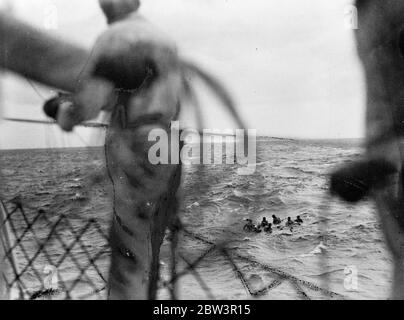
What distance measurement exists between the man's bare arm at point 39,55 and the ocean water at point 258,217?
45 centimetres

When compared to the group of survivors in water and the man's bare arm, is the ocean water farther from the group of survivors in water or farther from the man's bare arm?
the man's bare arm

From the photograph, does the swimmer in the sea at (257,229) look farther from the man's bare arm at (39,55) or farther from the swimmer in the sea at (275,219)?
the man's bare arm at (39,55)

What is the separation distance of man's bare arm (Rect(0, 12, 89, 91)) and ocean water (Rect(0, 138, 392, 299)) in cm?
45

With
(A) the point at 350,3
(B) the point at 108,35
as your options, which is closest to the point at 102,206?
(B) the point at 108,35

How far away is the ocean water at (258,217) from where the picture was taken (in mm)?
2723

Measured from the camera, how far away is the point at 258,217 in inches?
109

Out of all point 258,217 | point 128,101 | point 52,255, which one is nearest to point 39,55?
point 128,101

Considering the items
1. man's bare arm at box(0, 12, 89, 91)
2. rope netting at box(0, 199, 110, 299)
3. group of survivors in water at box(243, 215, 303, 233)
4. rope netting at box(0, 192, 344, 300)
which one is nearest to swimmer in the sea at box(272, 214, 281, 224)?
group of survivors in water at box(243, 215, 303, 233)

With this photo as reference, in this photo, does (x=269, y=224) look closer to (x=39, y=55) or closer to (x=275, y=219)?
(x=275, y=219)

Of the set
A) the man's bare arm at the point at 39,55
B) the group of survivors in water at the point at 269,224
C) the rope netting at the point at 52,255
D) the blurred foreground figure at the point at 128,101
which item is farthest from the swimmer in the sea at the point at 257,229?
the man's bare arm at the point at 39,55

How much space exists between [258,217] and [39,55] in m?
1.65

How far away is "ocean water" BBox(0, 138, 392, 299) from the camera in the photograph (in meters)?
2.72

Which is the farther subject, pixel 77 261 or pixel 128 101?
pixel 77 261
